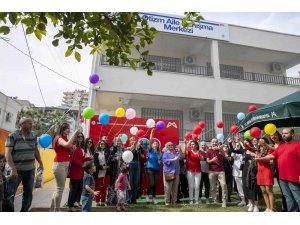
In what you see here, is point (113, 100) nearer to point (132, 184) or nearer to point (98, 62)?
point (98, 62)

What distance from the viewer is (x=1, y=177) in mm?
3377

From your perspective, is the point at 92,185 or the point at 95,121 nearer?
the point at 92,185

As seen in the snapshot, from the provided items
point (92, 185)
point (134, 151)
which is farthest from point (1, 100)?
point (92, 185)

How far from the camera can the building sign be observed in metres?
11.1

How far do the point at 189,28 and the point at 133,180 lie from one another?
8.41 m

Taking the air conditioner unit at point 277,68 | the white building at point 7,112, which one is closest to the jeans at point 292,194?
the air conditioner unit at point 277,68

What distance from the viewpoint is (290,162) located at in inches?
150

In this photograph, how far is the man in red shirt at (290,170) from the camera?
372 centimetres

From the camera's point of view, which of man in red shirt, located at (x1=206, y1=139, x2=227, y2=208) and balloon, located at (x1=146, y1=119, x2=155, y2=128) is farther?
balloon, located at (x1=146, y1=119, x2=155, y2=128)

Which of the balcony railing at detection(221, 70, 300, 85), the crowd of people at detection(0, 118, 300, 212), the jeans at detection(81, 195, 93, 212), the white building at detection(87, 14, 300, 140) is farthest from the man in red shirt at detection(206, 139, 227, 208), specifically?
the balcony railing at detection(221, 70, 300, 85)

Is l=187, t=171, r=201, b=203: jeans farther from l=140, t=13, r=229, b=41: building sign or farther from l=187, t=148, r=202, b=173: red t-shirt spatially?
l=140, t=13, r=229, b=41: building sign

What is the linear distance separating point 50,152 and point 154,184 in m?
7.37

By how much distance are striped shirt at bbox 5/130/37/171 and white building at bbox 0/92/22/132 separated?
1558cm

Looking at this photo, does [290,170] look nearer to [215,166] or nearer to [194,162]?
[215,166]
